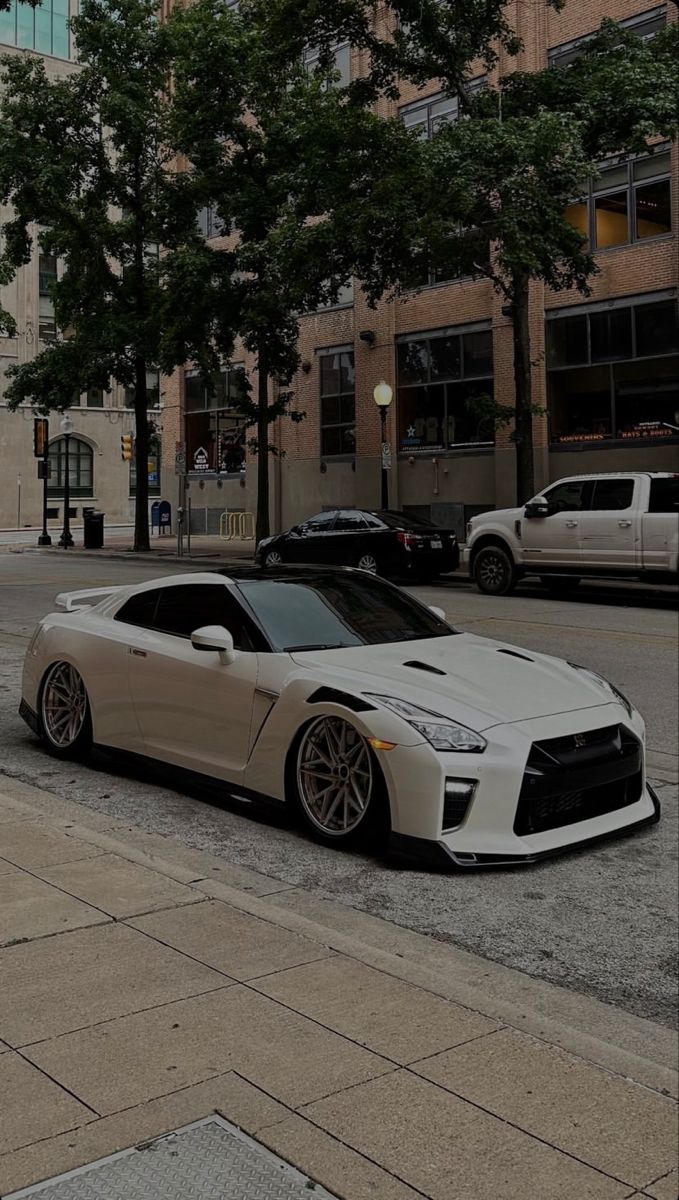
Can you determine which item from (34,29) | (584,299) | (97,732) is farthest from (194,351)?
(34,29)

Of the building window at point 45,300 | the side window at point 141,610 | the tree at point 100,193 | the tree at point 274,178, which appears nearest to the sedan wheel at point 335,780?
the side window at point 141,610

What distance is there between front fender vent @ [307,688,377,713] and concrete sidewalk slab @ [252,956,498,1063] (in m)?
1.80

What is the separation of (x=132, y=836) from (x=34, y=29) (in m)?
70.3

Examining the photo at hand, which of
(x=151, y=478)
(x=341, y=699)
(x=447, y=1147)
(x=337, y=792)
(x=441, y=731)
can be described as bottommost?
(x=447, y=1147)

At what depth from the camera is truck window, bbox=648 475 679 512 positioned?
17.2 m

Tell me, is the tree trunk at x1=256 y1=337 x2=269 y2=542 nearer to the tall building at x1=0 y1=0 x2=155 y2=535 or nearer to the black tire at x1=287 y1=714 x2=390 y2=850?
the black tire at x1=287 y1=714 x2=390 y2=850

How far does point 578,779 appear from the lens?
5.53 m

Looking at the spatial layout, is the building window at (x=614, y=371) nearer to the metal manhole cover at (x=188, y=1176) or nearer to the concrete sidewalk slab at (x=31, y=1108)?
the concrete sidewalk slab at (x=31, y=1108)

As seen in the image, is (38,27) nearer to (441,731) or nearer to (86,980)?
(441,731)

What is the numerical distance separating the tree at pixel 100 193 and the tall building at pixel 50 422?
2970 cm

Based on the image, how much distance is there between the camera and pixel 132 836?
569cm

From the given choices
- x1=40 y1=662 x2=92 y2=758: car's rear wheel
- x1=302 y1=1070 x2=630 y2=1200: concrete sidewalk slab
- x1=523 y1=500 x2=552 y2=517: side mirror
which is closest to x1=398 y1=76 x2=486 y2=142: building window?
x1=523 y1=500 x2=552 y2=517: side mirror

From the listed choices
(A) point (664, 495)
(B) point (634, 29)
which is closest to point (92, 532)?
(B) point (634, 29)

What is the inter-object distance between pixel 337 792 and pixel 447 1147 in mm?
3047
